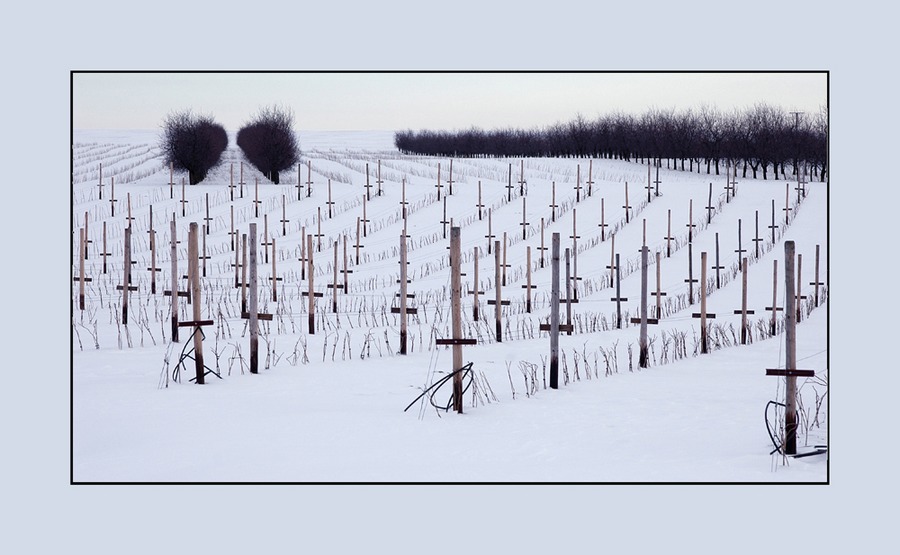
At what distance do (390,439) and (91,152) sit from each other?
3784 centimetres

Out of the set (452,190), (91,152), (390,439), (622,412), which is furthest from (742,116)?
(91,152)

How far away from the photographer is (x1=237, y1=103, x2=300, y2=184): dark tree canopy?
40.9 m

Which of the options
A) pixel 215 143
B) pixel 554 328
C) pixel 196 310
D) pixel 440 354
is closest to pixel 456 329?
pixel 554 328

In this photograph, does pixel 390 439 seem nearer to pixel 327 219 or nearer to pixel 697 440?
pixel 697 440

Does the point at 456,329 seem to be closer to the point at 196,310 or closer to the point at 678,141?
the point at 196,310

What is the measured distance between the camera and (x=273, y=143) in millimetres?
41156

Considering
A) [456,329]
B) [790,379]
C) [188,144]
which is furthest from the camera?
[188,144]

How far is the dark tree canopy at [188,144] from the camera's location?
3819 centimetres

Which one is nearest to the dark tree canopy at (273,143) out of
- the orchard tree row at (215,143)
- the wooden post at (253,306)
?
the orchard tree row at (215,143)

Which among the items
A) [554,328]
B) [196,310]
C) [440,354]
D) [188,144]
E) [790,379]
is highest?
[188,144]

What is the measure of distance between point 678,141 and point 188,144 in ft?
60.5

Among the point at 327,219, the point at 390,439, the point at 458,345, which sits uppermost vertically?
the point at 327,219

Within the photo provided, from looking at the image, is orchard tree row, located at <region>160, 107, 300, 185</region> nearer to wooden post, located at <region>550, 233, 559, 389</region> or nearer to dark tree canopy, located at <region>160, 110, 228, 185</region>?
dark tree canopy, located at <region>160, 110, 228, 185</region>

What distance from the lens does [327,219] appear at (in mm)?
34438
